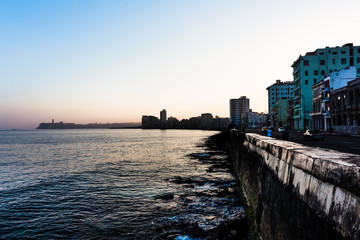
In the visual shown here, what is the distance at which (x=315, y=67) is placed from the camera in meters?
74.9

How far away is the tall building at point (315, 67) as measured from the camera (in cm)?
7212

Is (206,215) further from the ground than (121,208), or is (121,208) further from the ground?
(206,215)

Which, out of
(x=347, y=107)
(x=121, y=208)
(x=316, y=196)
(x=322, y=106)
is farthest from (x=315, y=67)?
(x=316, y=196)

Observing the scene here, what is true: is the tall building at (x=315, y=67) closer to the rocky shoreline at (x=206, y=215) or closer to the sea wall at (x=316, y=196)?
the rocky shoreline at (x=206, y=215)

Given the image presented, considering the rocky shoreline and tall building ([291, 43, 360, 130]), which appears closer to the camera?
the rocky shoreline

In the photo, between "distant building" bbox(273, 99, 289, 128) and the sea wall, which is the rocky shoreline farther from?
"distant building" bbox(273, 99, 289, 128)

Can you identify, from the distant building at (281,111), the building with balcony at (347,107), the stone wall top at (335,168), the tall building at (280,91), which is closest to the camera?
the stone wall top at (335,168)

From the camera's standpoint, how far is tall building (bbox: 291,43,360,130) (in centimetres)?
7212

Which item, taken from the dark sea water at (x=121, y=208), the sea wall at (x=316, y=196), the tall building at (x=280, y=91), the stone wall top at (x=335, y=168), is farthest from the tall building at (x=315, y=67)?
the tall building at (x=280, y=91)

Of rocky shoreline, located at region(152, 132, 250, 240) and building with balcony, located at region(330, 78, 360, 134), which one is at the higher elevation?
building with balcony, located at region(330, 78, 360, 134)

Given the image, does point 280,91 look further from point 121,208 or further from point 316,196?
point 316,196

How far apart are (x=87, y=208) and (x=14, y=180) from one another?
1489cm

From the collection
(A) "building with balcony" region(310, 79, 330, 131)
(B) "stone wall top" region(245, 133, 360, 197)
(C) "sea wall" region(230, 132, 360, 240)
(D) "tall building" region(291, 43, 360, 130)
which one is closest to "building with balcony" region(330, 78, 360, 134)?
(A) "building with balcony" region(310, 79, 330, 131)

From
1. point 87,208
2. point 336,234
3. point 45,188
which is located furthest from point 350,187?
point 45,188
